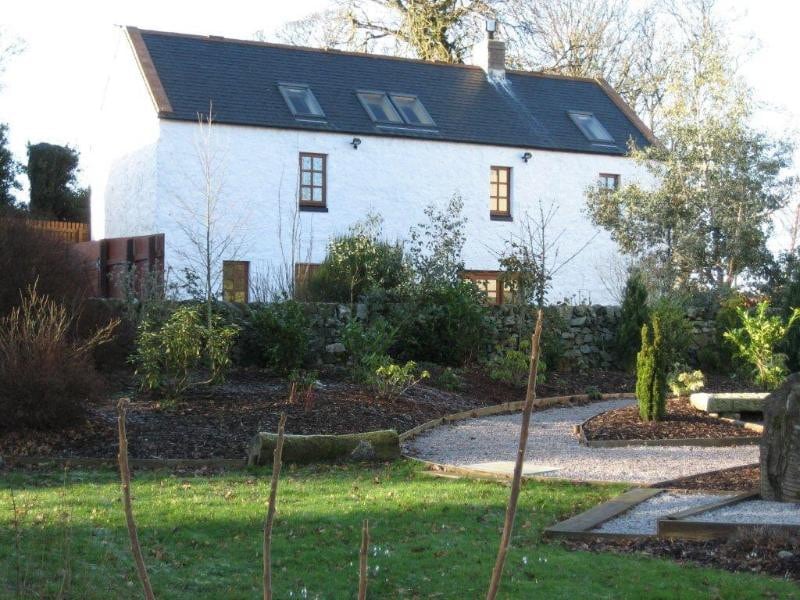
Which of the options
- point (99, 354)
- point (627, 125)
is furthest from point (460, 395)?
point (627, 125)

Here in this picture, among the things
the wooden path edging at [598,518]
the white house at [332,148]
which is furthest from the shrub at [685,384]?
the white house at [332,148]

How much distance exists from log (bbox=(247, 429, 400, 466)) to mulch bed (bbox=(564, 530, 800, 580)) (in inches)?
154

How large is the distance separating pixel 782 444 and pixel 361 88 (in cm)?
2134

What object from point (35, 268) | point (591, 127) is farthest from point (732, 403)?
point (591, 127)

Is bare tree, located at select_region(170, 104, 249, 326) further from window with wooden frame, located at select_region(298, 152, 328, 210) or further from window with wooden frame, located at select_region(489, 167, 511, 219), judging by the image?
window with wooden frame, located at select_region(489, 167, 511, 219)

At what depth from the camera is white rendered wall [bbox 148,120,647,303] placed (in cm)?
2447

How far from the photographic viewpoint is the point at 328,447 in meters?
10.7

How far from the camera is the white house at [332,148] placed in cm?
2477

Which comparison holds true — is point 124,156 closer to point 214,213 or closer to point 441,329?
point 214,213

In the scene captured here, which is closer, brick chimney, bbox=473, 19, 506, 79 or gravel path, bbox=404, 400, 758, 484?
gravel path, bbox=404, 400, 758, 484

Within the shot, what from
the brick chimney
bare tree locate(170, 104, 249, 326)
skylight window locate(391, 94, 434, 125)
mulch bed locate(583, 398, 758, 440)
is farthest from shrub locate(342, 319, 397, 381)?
the brick chimney

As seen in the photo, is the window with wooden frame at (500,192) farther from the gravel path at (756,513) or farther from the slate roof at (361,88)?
the gravel path at (756,513)

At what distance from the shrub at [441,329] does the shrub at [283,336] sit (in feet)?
7.25

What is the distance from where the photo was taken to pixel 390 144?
26.7 metres
